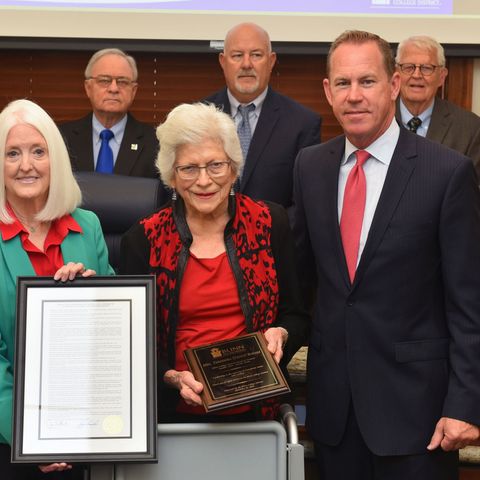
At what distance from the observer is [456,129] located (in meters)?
4.41

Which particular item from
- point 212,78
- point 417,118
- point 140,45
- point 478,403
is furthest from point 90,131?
point 478,403

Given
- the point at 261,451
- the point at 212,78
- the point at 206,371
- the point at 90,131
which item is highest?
the point at 212,78

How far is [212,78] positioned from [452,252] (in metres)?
3.24

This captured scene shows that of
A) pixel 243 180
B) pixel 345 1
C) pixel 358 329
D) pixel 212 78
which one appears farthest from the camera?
pixel 212 78

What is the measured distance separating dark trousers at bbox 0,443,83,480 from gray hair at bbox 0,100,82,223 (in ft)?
1.88

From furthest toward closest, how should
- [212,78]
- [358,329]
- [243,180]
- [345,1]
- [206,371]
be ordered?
[212,78], [345,1], [243,180], [358,329], [206,371]

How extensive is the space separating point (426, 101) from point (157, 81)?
1.61 meters

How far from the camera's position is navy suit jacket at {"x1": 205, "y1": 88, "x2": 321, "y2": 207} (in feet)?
12.4

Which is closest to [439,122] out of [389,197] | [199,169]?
[389,197]

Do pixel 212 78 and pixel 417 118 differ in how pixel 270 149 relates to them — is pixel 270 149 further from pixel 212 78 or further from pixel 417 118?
pixel 212 78

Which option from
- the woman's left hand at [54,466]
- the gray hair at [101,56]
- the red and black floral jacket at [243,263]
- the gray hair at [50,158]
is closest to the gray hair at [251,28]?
the gray hair at [101,56]

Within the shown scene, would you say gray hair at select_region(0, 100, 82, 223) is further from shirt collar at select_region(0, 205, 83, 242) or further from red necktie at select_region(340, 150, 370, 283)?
red necktie at select_region(340, 150, 370, 283)

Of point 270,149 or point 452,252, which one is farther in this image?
point 270,149

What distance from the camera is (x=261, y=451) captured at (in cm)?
213
